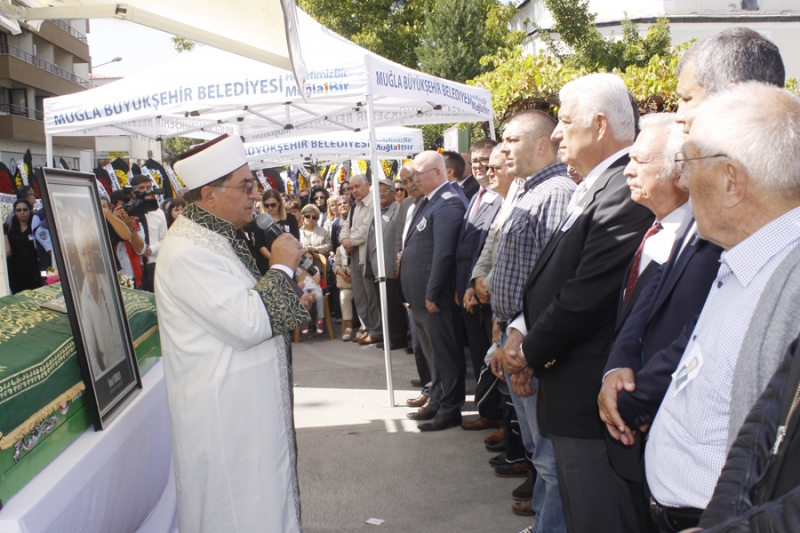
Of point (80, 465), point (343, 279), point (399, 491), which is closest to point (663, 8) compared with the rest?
point (343, 279)

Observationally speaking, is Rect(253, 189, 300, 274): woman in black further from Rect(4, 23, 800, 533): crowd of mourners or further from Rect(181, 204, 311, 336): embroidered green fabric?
Rect(181, 204, 311, 336): embroidered green fabric

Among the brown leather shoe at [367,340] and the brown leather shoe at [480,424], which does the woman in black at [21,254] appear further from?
the brown leather shoe at [480,424]

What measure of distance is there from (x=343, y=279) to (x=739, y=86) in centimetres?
799

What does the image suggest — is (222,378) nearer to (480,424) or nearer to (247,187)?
(247,187)

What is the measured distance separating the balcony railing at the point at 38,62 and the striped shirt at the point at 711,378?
37869 millimetres

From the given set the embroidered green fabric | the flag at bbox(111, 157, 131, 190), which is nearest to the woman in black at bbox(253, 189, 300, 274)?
the flag at bbox(111, 157, 131, 190)

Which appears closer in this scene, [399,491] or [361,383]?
[399,491]

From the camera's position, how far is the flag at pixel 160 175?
12.3 metres

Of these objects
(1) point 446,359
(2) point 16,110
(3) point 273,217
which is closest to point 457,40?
(2) point 16,110

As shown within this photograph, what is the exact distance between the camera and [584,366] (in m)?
2.81

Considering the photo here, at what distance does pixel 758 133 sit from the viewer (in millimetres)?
1525

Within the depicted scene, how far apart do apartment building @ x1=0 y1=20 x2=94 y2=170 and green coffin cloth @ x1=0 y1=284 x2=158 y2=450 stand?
3239 centimetres

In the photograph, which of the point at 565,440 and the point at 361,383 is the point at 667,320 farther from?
the point at 361,383

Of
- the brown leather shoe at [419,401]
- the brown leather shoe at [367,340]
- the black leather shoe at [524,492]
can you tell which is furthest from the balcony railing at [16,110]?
the black leather shoe at [524,492]
